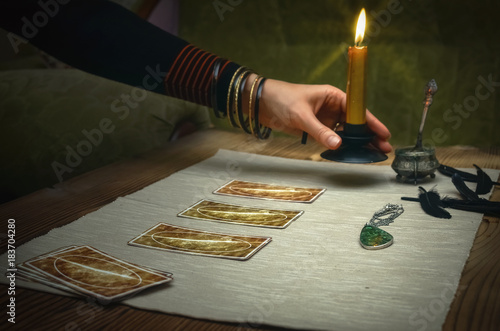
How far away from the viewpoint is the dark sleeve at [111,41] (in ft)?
3.75

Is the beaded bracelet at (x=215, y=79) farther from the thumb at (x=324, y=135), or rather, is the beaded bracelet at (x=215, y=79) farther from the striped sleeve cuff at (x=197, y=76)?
the thumb at (x=324, y=135)

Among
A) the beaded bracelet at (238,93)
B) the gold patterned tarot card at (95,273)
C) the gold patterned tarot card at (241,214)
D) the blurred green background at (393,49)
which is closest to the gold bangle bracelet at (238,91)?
→ the beaded bracelet at (238,93)

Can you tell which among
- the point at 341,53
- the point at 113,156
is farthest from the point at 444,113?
the point at 113,156

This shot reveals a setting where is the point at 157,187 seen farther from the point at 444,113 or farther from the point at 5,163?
the point at 444,113

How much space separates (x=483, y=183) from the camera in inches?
38.6

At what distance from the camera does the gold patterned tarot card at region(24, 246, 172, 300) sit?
60cm

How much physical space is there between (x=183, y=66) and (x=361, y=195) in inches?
18.2

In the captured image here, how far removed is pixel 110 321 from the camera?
56 centimetres
